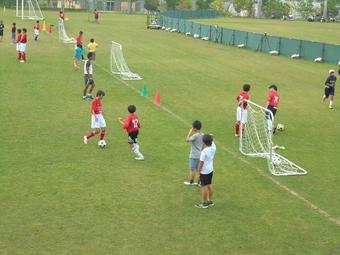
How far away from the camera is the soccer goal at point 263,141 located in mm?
16016

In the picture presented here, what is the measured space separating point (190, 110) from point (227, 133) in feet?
12.7

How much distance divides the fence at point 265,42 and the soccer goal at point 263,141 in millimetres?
25810

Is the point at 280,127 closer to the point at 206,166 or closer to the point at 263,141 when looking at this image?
the point at 263,141

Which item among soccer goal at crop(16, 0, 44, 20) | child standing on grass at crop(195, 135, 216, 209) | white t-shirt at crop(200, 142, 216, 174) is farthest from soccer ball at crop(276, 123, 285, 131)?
soccer goal at crop(16, 0, 44, 20)

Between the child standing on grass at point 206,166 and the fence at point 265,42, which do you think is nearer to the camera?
the child standing on grass at point 206,166

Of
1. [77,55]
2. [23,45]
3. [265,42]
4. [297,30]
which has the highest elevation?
[297,30]

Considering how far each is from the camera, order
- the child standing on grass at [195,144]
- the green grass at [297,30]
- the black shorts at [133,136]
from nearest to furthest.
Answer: the child standing on grass at [195,144] < the black shorts at [133,136] < the green grass at [297,30]

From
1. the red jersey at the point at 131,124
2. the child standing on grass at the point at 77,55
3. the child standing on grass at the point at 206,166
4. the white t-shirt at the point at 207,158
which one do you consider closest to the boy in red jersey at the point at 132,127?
the red jersey at the point at 131,124

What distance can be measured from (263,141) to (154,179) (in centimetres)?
512

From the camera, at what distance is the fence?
4409 centimetres

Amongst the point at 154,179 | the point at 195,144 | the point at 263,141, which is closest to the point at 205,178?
the point at 195,144

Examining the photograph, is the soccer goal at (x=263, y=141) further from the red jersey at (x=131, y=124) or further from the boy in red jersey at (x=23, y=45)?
the boy in red jersey at (x=23, y=45)

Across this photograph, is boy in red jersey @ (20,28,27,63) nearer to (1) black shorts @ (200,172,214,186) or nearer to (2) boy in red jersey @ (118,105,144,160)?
(2) boy in red jersey @ (118,105,144,160)

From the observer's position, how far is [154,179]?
1487cm
